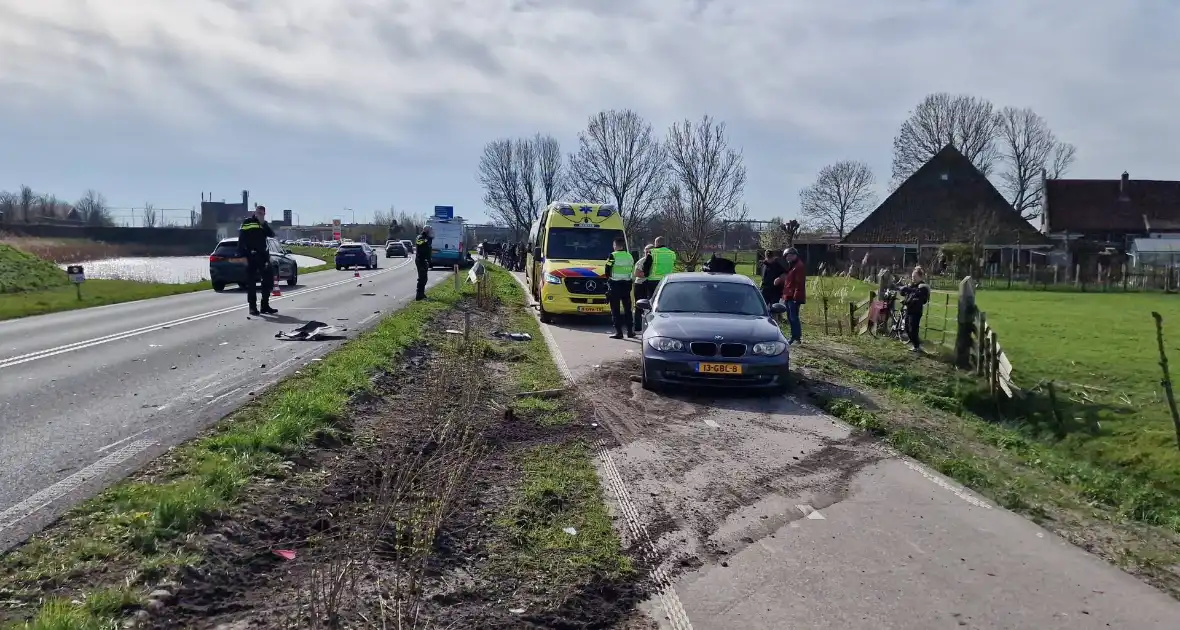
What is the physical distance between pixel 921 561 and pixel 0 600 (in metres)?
4.65

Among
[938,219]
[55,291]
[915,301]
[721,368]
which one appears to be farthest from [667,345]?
[938,219]

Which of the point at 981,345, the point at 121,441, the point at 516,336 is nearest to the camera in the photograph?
the point at 121,441

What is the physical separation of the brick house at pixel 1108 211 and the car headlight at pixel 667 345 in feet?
187

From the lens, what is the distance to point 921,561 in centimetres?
507

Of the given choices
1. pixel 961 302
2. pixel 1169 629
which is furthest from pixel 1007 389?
pixel 1169 629

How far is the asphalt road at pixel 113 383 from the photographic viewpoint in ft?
19.8

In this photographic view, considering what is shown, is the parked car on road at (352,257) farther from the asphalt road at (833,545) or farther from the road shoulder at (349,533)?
the asphalt road at (833,545)

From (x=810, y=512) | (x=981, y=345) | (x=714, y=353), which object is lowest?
(x=810, y=512)

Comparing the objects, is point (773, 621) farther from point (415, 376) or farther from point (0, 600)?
point (415, 376)

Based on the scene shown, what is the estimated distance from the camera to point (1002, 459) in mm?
8477

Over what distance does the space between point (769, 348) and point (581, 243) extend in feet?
35.6

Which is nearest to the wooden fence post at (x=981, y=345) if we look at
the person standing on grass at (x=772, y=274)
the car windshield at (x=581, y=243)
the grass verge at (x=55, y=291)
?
the person standing on grass at (x=772, y=274)

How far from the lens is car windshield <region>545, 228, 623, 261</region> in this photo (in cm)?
2056

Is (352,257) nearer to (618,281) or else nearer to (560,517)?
(618,281)
